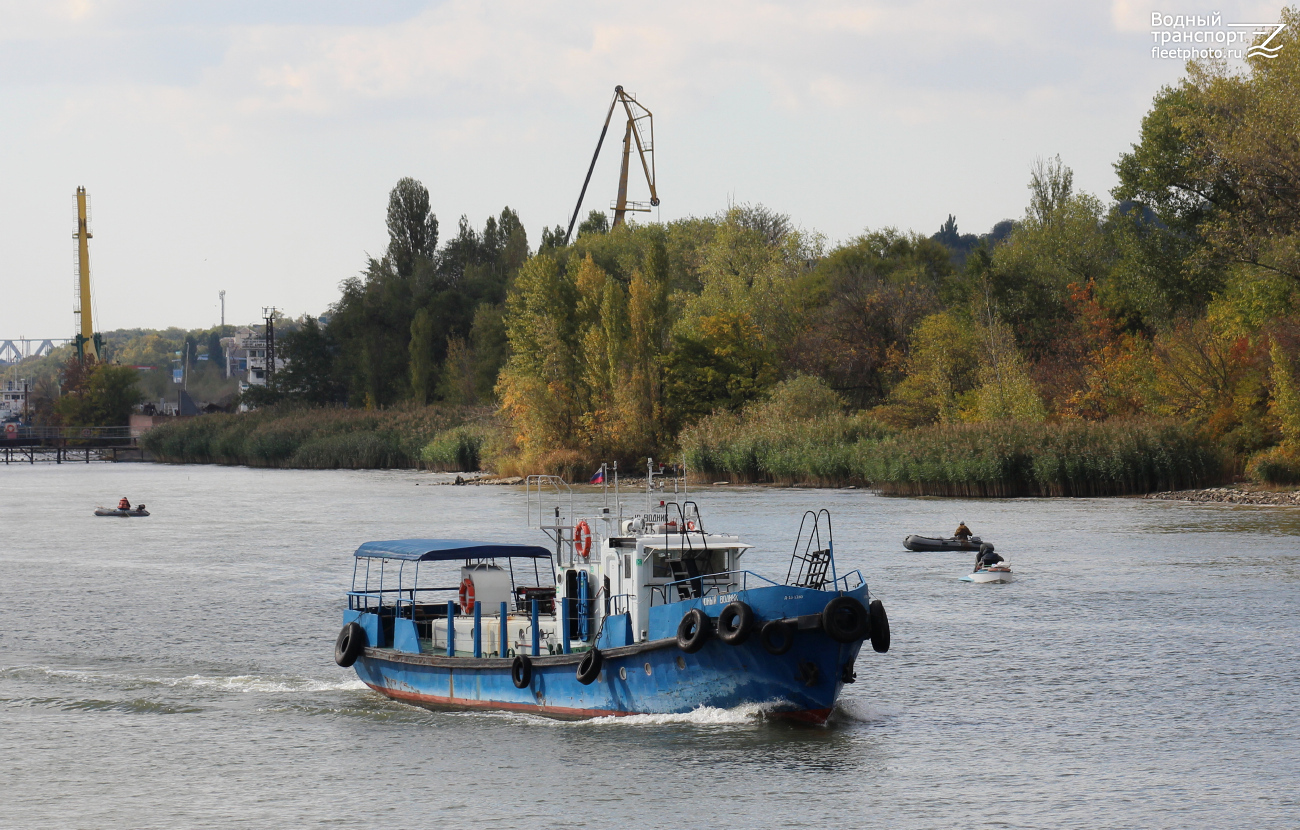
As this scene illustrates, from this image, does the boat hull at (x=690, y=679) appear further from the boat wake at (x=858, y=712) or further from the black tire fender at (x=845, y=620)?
the boat wake at (x=858, y=712)

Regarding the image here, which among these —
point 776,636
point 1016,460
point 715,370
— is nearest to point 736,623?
point 776,636

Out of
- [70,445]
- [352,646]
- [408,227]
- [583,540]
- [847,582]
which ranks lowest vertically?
[352,646]

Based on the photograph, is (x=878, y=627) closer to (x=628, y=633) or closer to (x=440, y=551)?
(x=628, y=633)

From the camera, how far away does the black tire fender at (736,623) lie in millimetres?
21469

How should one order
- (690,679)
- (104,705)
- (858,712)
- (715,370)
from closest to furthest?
(690,679)
(858,712)
(104,705)
(715,370)

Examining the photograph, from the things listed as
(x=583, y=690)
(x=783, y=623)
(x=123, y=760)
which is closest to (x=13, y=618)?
(x=123, y=760)

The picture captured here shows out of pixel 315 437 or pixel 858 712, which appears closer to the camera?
pixel 858 712

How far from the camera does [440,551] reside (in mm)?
26016

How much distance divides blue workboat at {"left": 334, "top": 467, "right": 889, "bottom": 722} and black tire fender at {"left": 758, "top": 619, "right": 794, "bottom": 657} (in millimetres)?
23

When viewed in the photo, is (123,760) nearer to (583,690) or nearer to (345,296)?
(583,690)

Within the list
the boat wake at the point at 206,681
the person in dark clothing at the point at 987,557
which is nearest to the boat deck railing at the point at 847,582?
the person in dark clothing at the point at 987,557

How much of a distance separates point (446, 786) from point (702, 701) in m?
4.46

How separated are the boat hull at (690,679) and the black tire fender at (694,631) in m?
0.20

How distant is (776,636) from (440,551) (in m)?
7.52
